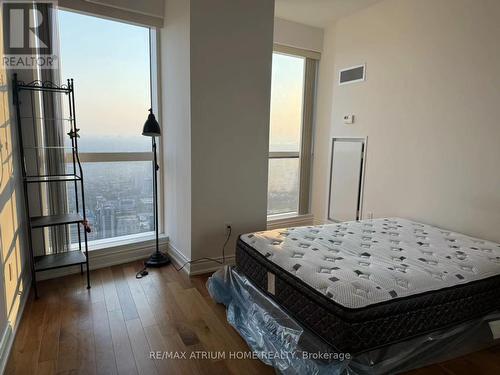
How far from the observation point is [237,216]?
10.4ft

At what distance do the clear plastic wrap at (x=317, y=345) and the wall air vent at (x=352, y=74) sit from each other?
9.02ft

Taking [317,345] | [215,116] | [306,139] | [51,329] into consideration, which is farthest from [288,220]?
[51,329]

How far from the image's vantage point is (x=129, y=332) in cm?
213

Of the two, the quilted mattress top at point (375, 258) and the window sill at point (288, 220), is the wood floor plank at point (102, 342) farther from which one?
the window sill at point (288, 220)

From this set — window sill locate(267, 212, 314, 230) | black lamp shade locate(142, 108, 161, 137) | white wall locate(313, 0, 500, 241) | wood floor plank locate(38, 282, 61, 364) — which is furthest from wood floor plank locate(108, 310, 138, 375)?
white wall locate(313, 0, 500, 241)

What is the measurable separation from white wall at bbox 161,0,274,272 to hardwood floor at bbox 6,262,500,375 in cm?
58

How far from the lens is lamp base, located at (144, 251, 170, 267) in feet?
10.4

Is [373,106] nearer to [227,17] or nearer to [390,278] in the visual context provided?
[227,17]

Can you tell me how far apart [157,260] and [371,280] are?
6.94ft

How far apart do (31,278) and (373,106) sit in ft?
12.3

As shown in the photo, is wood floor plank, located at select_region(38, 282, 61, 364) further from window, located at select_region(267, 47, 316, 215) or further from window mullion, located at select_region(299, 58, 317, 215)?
window mullion, located at select_region(299, 58, 317, 215)

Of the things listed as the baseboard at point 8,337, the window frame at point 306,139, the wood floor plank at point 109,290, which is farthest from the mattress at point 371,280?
the window frame at point 306,139

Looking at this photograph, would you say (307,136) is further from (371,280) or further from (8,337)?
(8,337)

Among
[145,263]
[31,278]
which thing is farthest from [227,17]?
[31,278]
